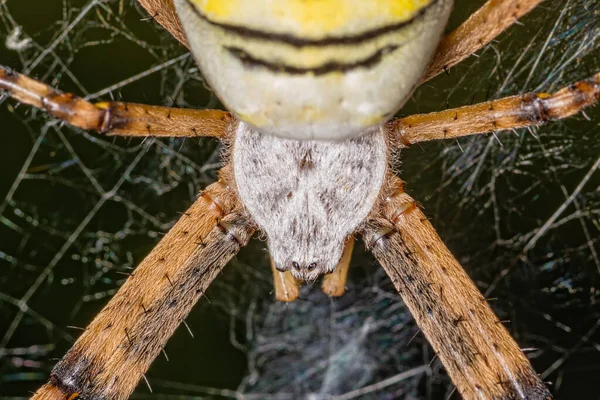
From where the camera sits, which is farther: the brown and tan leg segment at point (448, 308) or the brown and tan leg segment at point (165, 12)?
the brown and tan leg segment at point (448, 308)

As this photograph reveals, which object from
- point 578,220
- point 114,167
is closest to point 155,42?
point 114,167

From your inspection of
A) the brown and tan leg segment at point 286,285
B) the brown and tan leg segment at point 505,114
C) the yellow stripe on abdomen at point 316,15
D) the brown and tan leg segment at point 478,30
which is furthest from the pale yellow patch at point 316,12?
the brown and tan leg segment at point 286,285

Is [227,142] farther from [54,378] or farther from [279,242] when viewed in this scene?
[54,378]

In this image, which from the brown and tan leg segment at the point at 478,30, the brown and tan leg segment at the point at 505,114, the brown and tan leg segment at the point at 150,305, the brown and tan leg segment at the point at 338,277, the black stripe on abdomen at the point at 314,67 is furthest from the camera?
the brown and tan leg segment at the point at 338,277

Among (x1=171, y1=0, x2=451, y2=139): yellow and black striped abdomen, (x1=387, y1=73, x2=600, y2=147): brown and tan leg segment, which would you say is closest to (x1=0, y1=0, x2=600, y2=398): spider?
(x1=387, y1=73, x2=600, y2=147): brown and tan leg segment

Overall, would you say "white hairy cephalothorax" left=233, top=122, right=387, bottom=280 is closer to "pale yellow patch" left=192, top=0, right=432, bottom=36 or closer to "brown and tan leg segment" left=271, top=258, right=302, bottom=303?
"brown and tan leg segment" left=271, top=258, right=302, bottom=303

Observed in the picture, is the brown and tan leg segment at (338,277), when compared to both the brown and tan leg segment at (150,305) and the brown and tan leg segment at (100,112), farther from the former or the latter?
the brown and tan leg segment at (100,112)

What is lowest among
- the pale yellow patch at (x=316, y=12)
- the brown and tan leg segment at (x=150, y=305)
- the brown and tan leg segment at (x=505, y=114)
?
the brown and tan leg segment at (x=150, y=305)
